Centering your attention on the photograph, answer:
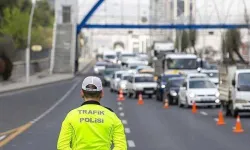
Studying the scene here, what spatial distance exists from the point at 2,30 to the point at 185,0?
22.0 m

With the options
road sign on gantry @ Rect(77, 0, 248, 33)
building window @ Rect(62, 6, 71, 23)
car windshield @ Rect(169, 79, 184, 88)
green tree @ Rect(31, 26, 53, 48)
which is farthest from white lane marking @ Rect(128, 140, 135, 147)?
building window @ Rect(62, 6, 71, 23)

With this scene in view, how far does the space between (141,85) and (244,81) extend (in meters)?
21.2

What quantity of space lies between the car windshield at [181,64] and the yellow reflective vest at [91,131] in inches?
2053

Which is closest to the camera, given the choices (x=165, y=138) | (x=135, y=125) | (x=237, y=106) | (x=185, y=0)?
(x=165, y=138)

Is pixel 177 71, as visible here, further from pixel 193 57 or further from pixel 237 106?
pixel 237 106

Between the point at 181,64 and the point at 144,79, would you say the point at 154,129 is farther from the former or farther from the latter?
the point at 181,64

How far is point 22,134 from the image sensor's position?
2461 centimetres

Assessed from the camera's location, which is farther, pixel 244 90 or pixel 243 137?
pixel 244 90

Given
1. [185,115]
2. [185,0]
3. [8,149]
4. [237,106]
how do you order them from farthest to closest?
[185,0]
[185,115]
[237,106]
[8,149]

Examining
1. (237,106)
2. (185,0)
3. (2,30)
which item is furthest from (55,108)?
(2,30)

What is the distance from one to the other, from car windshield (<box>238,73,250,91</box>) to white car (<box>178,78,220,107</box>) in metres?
6.82

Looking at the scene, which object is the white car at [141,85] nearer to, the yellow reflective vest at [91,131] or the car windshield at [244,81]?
the car windshield at [244,81]

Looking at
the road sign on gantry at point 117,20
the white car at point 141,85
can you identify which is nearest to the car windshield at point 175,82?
the white car at point 141,85

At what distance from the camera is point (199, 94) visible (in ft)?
131
